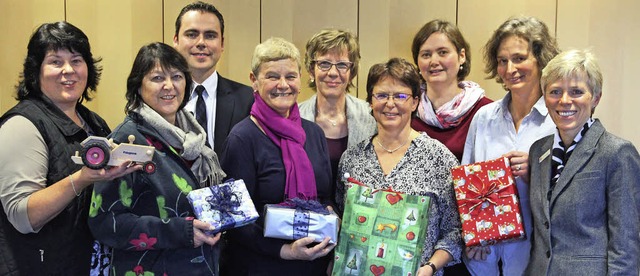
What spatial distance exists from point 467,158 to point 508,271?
0.56 m

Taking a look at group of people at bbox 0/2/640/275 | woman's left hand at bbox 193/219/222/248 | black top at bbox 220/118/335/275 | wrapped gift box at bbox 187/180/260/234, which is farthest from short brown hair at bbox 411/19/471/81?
woman's left hand at bbox 193/219/222/248

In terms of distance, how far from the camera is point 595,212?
2205 millimetres

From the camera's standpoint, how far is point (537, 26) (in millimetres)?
2727

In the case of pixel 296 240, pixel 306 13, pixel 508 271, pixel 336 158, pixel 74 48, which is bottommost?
pixel 508 271

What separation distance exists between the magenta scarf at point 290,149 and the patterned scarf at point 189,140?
25 centimetres

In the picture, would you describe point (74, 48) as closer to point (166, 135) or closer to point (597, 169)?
point (166, 135)

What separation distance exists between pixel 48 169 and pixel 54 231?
0.78ft

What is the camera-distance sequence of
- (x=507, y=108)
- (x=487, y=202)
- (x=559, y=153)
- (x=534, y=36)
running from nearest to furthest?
(x=559, y=153), (x=487, y=202), (x=534, y=36), (x=507, y=108)

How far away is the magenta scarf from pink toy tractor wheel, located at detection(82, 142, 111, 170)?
2.26 feet

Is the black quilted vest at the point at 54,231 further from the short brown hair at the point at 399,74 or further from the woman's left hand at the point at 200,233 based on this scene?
the short brown hair at the point at 399,74

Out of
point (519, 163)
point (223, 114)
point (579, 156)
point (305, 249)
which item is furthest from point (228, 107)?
point (579, 156)

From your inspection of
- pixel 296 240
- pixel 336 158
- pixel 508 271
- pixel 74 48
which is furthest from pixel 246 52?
pixel 508 271

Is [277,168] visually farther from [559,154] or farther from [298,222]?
[559,154]

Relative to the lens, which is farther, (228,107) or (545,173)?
(228,107)
